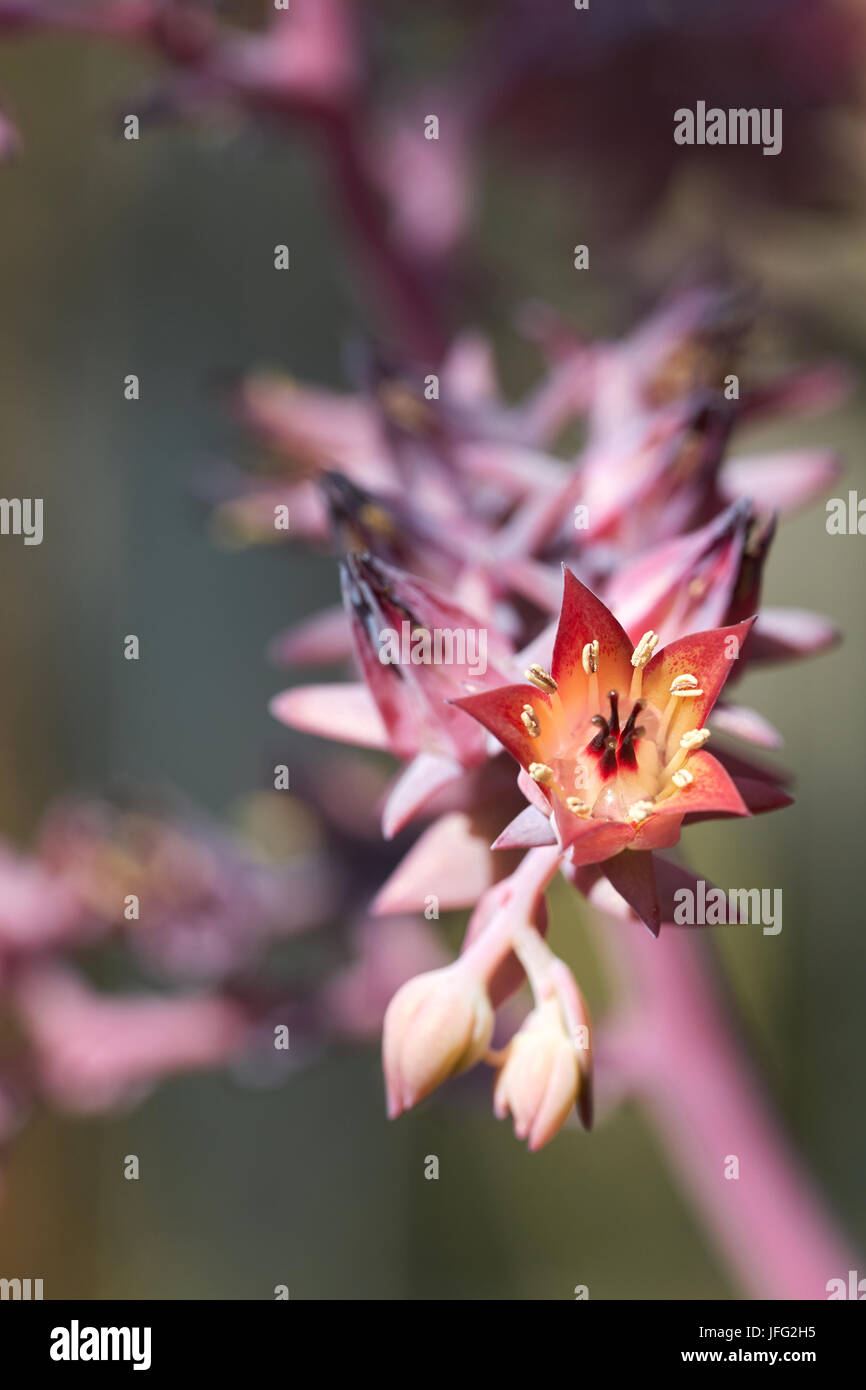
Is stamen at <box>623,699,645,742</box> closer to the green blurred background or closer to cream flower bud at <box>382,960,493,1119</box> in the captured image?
cream flower bud at <box>382,960,493,1119</box>

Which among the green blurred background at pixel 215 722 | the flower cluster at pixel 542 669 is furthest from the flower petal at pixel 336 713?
the green blurred background at pixel 215 722

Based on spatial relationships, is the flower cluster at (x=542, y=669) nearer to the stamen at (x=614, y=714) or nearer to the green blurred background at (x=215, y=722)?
the stamen at (x=614, y=714)

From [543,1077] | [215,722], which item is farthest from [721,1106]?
[215,722]

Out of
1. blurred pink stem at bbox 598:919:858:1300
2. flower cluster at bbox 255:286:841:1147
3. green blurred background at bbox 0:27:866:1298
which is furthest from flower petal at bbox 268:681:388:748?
green blurred background at bbox 0:27:866:1298

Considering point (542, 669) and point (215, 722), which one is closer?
point (542, 669)

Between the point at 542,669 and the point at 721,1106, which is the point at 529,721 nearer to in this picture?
the point at 542,669
